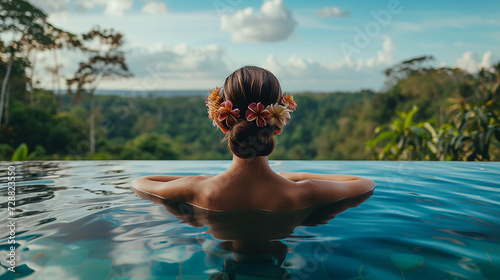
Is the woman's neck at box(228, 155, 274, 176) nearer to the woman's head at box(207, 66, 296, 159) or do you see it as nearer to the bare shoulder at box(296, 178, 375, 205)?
the woman's head at box(207, 66, 296, 159)

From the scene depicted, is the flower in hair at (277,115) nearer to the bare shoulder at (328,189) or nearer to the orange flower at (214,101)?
the orange flower at (214,101)

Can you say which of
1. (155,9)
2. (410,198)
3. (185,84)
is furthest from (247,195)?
(155,9)

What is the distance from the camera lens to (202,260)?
4.39 feet

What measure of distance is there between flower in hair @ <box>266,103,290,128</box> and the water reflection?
0.50m

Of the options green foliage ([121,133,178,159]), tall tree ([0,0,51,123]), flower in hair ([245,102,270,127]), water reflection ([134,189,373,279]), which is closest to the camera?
water reflection ([134,189,373,279])

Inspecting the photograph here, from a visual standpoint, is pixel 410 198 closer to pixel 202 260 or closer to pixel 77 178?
pixel 202 260

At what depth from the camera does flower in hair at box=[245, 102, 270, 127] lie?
1.68 meters

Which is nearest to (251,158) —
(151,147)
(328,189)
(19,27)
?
(328,189)

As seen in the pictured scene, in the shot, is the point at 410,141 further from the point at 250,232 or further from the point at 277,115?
the point at 250,232

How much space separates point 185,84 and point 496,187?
23.3m

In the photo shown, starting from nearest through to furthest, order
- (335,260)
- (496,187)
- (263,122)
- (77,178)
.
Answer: (335,260), (263,122), (496,187), (77,178)

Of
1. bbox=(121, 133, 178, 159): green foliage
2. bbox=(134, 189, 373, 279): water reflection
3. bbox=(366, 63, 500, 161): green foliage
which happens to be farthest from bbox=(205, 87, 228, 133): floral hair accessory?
bbox=(121, 133, 178, 159): green foliage

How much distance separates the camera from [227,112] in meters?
1.73

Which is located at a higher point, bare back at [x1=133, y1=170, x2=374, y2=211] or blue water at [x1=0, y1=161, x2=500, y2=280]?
bare back at [x1=133, y1=170, x2=374, y2=211]
